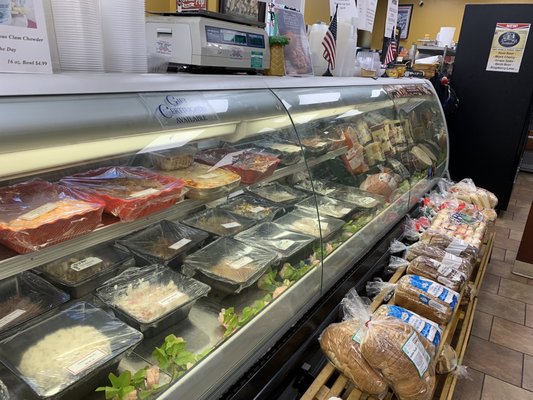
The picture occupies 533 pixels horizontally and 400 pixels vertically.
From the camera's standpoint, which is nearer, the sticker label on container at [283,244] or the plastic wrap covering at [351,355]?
the plastic wrap covering at [351,355]

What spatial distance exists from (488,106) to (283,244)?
4403mm

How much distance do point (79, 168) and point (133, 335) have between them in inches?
26.8

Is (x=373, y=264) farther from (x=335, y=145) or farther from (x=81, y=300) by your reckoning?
(x=81, y=300)

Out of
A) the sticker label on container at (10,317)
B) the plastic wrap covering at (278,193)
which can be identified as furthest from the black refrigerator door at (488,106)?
the sticker label on container at (10,317)

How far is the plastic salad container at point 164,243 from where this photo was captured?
67.8 inches

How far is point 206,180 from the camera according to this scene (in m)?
1.68

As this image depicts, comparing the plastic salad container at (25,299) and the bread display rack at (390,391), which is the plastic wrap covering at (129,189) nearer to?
the plastic salad container at (25,299)

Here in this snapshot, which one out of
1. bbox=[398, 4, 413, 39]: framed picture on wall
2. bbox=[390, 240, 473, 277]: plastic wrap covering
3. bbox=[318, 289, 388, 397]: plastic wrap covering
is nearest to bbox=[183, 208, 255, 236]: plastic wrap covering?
bbox=[318, 289, 388, 397]: plastic wrap covering

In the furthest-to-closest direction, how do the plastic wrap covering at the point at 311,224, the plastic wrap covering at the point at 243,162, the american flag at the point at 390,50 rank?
the american flag at the point at 390,50 → the plastic wrap covering at the point at 311,224 → the plastic wrap covering at the point at 243,162

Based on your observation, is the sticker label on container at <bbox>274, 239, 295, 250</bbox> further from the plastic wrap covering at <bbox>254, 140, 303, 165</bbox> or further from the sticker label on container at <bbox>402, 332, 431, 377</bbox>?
the sticker label on container at <bbox>402, 332, 431, 377</bbox>

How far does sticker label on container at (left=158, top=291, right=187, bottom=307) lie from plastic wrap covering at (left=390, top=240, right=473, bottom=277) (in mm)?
1556

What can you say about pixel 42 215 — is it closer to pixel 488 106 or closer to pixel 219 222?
pixel 219 222

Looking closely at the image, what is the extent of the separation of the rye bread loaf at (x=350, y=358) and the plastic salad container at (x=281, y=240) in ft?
1.33

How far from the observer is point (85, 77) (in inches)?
44.8
